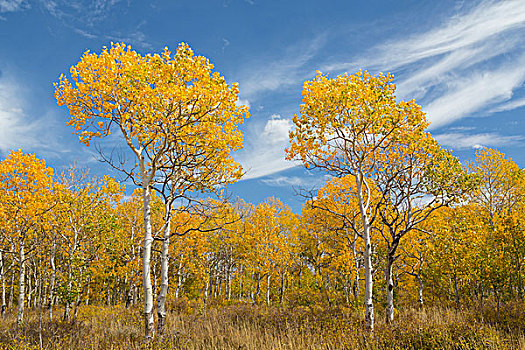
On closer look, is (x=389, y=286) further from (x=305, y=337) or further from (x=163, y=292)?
(x=163, y=292)

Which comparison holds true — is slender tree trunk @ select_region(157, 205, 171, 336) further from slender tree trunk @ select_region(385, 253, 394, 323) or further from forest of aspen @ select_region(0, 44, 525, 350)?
slender tree trunk @ select_region(385, 253, 394, 323)

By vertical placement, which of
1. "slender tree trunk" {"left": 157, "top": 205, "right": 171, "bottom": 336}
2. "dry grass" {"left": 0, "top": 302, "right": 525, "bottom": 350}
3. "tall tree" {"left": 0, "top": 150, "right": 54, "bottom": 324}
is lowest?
"dry grass" {"left": 0, "top": 302, "right": 525, "bottom": 350}

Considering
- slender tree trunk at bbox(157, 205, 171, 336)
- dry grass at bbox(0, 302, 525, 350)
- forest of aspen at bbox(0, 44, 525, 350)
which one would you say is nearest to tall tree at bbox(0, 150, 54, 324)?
forest of aspen at bbox(0, 44, 525, 350)

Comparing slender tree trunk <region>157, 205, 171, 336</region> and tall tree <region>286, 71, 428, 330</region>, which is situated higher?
tall tree <region>286, 71, 428, 330</region>

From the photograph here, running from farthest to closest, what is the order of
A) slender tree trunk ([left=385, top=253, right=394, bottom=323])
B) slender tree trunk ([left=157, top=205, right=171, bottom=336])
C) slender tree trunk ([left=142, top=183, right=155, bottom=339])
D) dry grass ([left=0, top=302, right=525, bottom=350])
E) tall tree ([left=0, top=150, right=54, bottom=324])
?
tall tree ([left=0, top=150, right=54, bottom=324])
slender tree trunk ([left=385, top=253, right=394, bottom=323])
slender tree trunk ([left=157, top=205, right=171, bottom=336])
slender tree trunk ([left=142, top=183, right=155, bottom=339])
dry grass ([left=0, top=302, right=525, bottom=350])

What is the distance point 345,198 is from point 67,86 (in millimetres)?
18541

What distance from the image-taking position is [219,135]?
11578mm

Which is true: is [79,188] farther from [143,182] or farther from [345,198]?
[345,198]

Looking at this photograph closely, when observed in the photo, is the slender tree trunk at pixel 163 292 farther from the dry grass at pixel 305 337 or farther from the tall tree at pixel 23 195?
the tall tree at pixel 23 195

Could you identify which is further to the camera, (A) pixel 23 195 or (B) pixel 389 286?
(A) pixel 23 195

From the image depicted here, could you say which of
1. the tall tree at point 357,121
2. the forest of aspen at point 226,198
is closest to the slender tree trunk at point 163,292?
the forest of aspen at point 226,198

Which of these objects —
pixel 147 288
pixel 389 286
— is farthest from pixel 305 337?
pixel 147 288

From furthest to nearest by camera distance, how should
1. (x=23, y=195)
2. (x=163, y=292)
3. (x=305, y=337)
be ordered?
(x=23, y=195) → (x=163, y=292) → (x=305, y=337)

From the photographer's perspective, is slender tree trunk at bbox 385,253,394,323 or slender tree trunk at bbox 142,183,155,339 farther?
slender tree trunk at bbox 385,253,394,323
